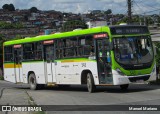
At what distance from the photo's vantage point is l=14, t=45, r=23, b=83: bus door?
26.1 m

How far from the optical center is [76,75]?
65.2 feet

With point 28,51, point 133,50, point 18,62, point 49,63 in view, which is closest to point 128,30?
point 133,50

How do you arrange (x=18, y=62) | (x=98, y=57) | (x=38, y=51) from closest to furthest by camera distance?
(x=98, y=57) → (x=38, y=51) → (x=18, y=62)

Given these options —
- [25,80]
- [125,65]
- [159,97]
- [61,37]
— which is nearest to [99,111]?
[159,97]

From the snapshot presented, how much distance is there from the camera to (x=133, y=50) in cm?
1775

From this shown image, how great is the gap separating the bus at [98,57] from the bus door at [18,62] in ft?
9.42

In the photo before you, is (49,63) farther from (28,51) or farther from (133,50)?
(133,50)

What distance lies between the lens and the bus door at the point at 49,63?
2209 cm

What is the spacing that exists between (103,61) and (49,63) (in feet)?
17.1

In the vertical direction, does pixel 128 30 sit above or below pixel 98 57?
above

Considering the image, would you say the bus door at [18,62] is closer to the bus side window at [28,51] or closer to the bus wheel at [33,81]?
the bus side window at [28,51]

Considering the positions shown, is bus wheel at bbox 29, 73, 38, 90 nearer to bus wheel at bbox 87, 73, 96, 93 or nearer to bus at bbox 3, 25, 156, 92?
bus at bbox 3, 25, 156, 92

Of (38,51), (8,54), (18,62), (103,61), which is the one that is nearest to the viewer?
(103,61)

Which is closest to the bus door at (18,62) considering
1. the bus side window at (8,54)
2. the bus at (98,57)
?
the bus side window at (8,54)
